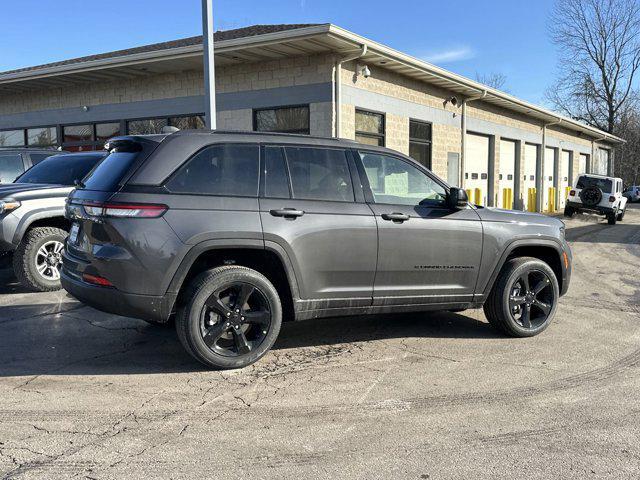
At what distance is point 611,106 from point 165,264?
5822 cm

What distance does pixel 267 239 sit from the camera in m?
4.52

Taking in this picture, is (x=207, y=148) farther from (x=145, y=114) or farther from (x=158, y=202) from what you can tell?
(x=145, y=114)

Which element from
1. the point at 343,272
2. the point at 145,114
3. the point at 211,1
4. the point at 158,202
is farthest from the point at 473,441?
the point at 145,114

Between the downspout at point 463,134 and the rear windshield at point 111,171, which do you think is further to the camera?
the downspout at point 463,134

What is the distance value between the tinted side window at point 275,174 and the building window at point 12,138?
1702 cm

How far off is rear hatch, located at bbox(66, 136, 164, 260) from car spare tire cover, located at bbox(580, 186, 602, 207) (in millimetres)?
21268

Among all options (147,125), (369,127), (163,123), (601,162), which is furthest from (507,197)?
(601,162)

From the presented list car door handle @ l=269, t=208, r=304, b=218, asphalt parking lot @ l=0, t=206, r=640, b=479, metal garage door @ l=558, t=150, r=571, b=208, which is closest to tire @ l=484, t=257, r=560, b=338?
asphalt parking lot @ l=0, t=206, r=640, b=479

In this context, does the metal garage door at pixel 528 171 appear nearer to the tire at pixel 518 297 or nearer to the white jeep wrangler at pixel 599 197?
the white jeep wrangler at pixel 599 197

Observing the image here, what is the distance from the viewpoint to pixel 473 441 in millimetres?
3441

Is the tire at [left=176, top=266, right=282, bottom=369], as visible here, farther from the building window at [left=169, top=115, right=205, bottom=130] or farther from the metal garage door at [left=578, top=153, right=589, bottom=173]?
the metal garage door at [left=578, top=153, right=589, bottom=173]

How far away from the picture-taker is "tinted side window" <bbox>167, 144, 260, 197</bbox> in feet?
14.5

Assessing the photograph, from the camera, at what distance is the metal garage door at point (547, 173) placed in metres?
26.9

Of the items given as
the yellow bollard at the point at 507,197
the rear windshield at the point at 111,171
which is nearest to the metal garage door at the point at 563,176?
the yellow bollard at the point at 507,197
